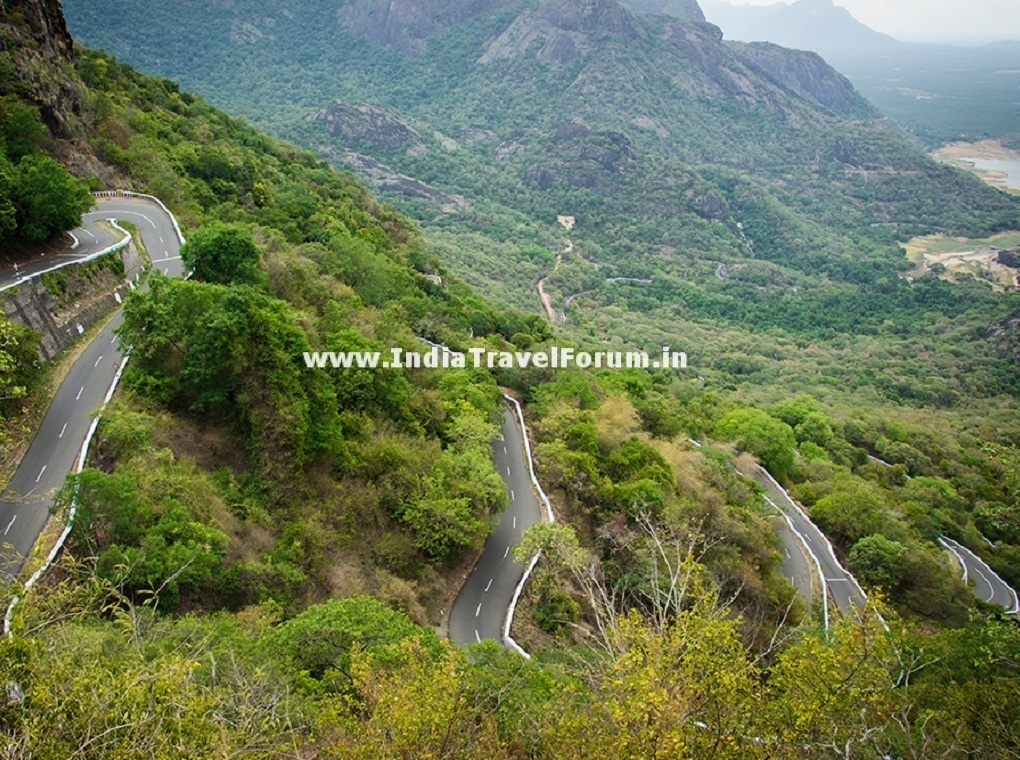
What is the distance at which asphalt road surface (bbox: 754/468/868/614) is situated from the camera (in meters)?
35.0

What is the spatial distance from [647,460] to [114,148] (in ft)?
137

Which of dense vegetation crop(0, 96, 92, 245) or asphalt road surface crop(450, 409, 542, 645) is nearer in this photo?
asphalt road surface crop(450, 409, 542, 645)

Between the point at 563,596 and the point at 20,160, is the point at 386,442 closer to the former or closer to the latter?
the point at 563,596

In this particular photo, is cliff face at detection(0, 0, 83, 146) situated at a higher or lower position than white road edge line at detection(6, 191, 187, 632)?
higher

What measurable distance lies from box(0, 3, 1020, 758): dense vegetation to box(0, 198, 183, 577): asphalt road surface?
116cm

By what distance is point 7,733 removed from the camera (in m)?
7.57

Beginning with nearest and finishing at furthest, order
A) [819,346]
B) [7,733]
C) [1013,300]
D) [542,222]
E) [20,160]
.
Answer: [7,733]
[20,160]
[819,346]
[1013,300]
[542,222]

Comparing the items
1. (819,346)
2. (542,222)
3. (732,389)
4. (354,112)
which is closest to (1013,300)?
(819,346)

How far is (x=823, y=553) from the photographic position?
128 ft

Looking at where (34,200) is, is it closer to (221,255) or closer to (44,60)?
(221,255)

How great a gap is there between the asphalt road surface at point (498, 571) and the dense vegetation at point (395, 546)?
1.07 metres

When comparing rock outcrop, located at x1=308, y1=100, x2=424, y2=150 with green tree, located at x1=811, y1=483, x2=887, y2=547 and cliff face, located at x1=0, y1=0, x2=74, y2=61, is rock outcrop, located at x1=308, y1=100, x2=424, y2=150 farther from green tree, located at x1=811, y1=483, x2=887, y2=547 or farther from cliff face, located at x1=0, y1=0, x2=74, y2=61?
green tree, located at x1=811, y1=483, x2=887, y2=547

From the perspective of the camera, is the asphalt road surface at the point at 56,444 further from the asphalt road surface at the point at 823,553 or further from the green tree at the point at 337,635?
the asphalt road surface at the point at 823,553

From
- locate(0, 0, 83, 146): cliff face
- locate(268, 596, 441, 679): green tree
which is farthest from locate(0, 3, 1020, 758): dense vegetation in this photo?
locate(0, 0, 83, 146): cliff face
